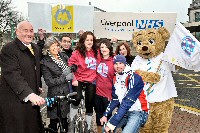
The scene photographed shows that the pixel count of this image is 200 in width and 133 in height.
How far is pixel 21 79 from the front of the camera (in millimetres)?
3238

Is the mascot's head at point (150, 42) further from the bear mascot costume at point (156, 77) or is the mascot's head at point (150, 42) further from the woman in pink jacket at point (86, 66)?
the woman in pink jacket at point (86, 66)

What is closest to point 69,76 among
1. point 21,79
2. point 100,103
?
point 100,103

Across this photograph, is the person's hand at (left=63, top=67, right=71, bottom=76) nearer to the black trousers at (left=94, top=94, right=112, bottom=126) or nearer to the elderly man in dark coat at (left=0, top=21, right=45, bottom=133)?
the black trousers at (left=94, top=94, right=112, bottom=126)

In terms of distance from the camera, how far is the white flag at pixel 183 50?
171 inches

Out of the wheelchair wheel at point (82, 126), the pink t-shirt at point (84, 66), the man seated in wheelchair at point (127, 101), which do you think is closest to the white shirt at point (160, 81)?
the pink t-shirt at point (84, 66)

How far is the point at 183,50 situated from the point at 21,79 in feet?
8.59

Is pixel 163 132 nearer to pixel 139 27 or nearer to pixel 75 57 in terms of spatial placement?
pixel 75 57

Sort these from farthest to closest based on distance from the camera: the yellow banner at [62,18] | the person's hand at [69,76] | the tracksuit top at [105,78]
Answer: the yellow banner at [62,18] → the tracksuit top at [105,78] → the person's hand at [69,76]

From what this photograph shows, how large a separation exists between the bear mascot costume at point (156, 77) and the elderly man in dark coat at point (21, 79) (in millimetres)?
1917

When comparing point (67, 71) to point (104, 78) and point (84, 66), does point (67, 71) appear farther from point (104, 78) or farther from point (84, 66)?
point (104, 78)

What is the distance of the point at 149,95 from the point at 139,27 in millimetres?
3032

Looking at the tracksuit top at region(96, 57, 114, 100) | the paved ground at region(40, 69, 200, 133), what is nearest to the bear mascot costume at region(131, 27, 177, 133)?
the tracksuit top at region(96, 57, 114, 100)

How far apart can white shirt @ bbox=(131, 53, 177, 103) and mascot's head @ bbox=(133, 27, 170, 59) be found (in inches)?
4.3

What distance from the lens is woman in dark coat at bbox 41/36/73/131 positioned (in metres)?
4.41
